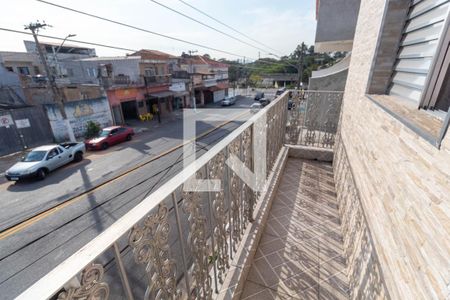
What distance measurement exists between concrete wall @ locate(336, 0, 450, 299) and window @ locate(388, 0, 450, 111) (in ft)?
0.82

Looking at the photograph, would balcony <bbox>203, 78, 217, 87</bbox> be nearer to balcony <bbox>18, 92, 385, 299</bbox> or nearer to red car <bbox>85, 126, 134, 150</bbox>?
red car <bbox>85, 126, 134, 150</bbox>

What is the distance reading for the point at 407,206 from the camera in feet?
3.42

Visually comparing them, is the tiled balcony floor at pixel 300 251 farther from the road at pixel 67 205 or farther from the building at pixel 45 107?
the building at pixel 45 107

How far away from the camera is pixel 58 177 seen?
7.39 meters

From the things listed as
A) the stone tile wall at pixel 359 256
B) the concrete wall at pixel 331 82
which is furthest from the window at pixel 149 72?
the stone tile wall at pixel 359 256

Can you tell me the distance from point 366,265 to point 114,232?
5.78 ft

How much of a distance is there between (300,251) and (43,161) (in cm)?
892

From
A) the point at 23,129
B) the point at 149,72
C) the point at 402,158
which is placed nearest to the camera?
the point at 402,158

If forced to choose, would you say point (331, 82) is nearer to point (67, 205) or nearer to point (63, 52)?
point (67, 205)

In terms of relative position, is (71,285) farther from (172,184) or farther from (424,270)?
(424,270)

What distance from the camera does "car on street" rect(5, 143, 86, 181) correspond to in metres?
6.95

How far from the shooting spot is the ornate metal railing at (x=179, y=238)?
55cm

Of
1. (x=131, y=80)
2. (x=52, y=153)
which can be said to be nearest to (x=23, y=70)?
(x=131, y=80)

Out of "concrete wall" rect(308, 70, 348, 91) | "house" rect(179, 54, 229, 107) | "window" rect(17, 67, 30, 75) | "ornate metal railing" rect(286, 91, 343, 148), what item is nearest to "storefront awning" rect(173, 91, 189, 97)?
"house" rect(179, 54, 229, 107)
